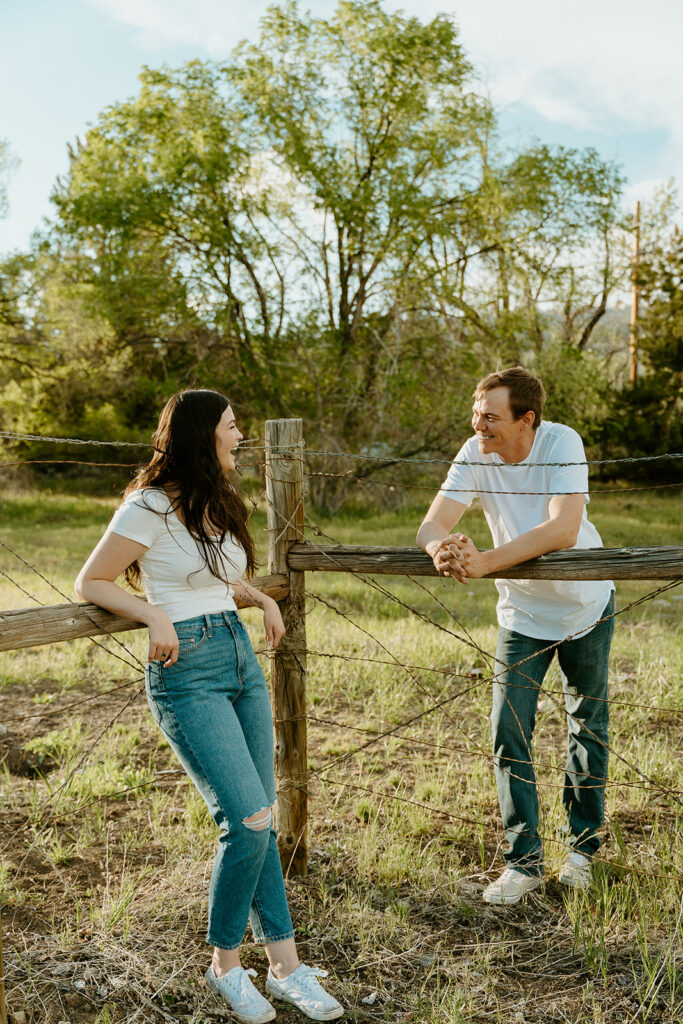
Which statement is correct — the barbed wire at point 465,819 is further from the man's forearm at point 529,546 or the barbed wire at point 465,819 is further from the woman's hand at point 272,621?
the man's forearm at point 529,546

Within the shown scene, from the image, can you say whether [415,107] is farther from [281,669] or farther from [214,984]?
[214,984]

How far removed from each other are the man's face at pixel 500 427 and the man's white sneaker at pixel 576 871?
1.68 metres

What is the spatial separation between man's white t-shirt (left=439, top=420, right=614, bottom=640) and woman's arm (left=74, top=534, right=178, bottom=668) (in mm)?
1306

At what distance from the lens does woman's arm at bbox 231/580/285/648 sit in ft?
9.39

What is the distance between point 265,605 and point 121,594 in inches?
24.9

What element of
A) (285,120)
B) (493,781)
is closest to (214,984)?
(493,781)

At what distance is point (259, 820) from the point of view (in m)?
2.44

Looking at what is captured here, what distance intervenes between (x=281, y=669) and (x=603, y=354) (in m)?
37.4

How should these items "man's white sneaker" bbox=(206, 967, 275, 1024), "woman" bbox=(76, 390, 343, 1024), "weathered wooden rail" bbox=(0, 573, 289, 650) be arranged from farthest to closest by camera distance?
1. "man's white sneaker" bbox=(206, 967, 275, 1024)
2. "woman" bbox=(76, 390, 343, 1024)
3. "weathered wooden rail" bbox=(0, 573, 289, 650)

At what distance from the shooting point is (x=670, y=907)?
308 centimetres

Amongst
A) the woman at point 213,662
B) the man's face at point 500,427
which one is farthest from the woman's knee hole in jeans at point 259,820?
the man's face at point 500,427

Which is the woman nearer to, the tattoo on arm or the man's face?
the tattoo on arm

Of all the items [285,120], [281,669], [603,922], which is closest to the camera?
[603,922]

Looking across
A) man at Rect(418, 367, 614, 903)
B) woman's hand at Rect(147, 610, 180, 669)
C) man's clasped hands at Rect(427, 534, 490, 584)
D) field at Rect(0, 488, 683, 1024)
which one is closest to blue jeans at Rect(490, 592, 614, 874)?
man at Rect(418, 367, 614, 903)
